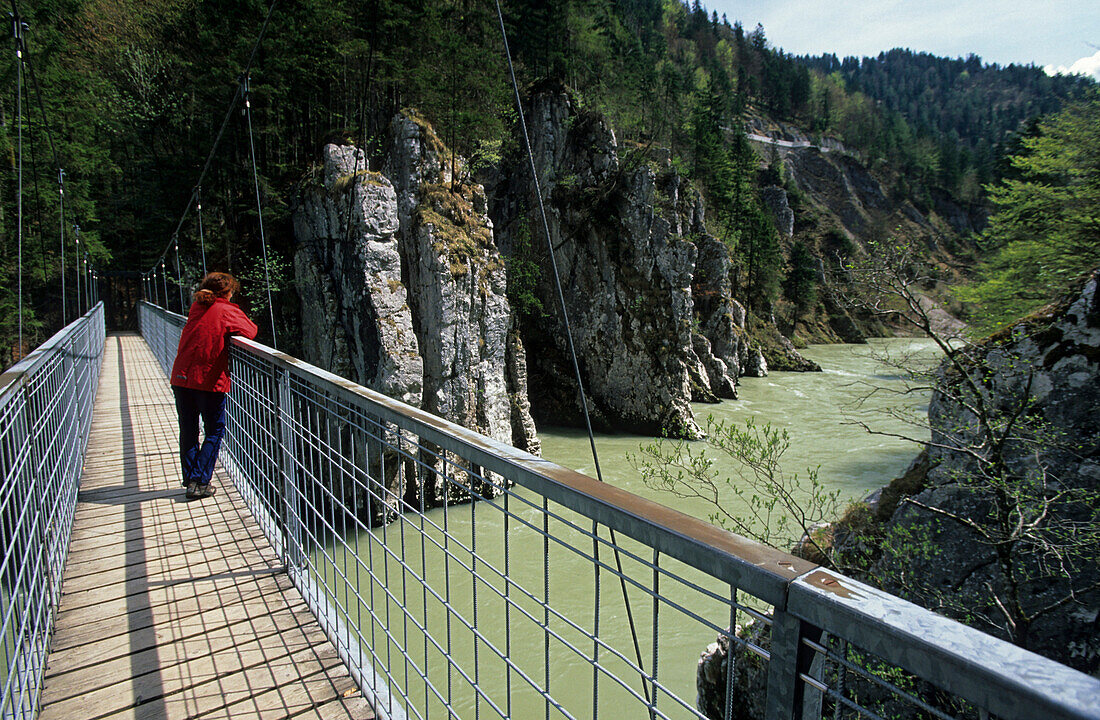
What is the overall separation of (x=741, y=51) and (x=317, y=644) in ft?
299

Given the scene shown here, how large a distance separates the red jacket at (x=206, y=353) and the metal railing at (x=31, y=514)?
64 cm

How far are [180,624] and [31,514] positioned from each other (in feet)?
2.33

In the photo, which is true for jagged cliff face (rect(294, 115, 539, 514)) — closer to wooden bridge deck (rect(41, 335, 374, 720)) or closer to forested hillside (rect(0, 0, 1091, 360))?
forested hillside (rect(0, 0, 1091, 360))

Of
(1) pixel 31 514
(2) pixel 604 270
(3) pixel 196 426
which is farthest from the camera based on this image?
(2) pixel 604 270

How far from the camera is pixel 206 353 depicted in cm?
353

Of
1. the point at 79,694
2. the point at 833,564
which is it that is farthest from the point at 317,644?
the point at 833,564

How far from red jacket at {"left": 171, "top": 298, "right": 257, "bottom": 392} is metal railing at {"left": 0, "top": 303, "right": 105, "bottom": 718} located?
64 cm

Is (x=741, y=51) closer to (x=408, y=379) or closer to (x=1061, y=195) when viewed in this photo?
(x=1061, y=195)

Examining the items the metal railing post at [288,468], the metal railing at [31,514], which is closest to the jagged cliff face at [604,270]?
the metal railing post at [288,468]

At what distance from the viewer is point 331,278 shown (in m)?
13.2

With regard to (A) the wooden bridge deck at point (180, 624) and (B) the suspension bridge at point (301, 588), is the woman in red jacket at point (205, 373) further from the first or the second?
(A) the wooden bridge deck at point (180, 624)

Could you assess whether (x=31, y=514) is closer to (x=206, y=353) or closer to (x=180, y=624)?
(x=180, y=624)

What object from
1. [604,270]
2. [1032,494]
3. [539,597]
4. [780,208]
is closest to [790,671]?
[1032,494]

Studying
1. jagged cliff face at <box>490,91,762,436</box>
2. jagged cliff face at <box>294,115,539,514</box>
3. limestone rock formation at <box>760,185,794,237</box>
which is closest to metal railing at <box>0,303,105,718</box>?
jagged cliff face at <box>294,115,539,514</box>
